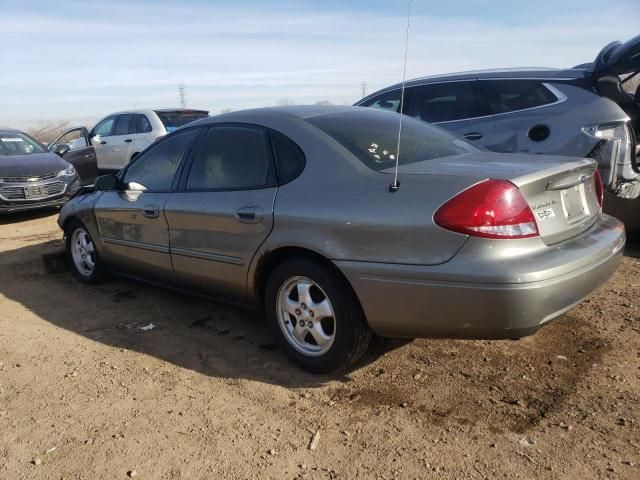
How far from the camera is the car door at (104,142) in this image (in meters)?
11.9

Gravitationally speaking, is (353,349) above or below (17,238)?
above

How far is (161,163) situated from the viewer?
170 inches

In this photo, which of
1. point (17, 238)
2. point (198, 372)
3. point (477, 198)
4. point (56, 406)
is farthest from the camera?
point (17, 238)

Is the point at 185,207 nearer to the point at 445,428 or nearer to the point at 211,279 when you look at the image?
the point at 211,279

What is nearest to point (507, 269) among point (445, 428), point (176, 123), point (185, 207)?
point (445, 428)

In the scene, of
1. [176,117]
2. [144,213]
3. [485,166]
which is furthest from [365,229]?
[176,117]

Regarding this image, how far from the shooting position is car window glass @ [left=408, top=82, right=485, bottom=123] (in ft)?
19.9

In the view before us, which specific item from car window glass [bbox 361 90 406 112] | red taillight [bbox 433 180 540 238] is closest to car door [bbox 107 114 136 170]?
car window glass [bbox 361 90 406 112]

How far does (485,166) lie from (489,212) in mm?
433

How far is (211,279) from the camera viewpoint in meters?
3.79

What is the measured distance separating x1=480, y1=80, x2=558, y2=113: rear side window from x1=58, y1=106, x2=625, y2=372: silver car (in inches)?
88.0

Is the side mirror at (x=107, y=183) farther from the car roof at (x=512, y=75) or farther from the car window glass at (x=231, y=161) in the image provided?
the car roof at (x=512, y=75)

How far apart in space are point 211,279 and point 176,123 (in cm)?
798

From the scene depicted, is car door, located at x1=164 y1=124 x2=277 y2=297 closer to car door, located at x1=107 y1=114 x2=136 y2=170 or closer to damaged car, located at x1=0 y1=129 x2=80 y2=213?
damaged car, located at x1=0 y1=129 x2=80 y2=213
